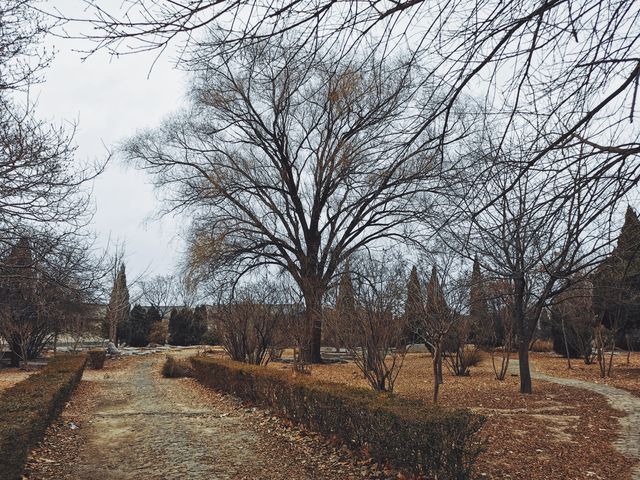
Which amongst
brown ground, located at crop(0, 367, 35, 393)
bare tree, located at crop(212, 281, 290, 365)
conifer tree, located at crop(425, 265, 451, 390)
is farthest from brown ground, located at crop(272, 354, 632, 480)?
brown ground, located at crop(0, 367, 35, 393)

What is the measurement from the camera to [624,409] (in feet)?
34.2

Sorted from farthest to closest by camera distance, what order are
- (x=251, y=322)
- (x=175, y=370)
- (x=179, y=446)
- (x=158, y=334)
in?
(x=158, y=334) < (x=175, y=370) < (x=251, y=322) < (x=179, y=446)

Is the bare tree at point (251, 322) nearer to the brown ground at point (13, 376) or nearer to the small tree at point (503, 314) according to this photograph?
the brown ground at point (13, 376)

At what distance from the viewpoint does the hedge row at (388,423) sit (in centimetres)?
509

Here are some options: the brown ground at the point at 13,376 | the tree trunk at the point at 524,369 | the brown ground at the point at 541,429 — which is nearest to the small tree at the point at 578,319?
the brown ground at the point at 541,429

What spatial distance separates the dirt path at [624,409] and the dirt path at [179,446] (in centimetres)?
347

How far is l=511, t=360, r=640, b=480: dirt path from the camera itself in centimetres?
700

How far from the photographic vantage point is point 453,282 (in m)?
12.8

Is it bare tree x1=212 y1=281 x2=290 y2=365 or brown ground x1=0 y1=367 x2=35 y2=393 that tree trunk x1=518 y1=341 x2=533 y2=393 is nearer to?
bare tree x1=212 y1=281 x2=290 y2=365

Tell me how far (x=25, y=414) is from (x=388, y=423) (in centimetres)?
411

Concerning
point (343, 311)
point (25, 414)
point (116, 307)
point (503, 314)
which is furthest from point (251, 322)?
point (116, 307)

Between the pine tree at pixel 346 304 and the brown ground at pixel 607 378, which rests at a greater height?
the pine tree at pixel 346 304

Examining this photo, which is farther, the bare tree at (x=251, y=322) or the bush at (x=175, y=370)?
the bush at (x=175, y=370)

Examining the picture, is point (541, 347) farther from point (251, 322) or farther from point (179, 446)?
point (179, 446)
